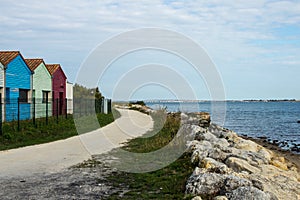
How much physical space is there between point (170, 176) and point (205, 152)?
202 centimetres

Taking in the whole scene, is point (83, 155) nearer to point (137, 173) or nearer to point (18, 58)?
point (137, 173)

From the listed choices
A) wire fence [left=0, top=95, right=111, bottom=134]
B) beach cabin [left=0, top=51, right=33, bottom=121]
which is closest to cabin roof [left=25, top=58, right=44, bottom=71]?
beach cabin [left=0, top=51, right=33, bottom=121]

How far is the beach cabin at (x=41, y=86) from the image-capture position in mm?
26297

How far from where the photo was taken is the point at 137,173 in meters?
9.70

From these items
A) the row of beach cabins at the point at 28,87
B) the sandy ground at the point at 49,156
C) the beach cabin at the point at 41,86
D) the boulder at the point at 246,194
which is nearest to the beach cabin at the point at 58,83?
the row of beach cabins at the point at 28,87

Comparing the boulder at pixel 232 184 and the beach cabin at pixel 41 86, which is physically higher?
the beach cabin at pixel 41 86

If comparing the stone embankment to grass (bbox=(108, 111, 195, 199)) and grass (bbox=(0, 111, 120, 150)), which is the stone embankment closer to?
grass (bbox=(108, 111, 195, 199))

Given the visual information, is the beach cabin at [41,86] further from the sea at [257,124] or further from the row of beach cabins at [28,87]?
the sea at [257,124]

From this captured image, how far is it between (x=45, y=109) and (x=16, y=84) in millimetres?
3677

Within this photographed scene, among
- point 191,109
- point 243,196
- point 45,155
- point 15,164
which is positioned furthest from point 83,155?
point 191,109

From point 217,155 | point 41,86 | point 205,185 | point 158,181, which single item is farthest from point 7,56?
point 205,185

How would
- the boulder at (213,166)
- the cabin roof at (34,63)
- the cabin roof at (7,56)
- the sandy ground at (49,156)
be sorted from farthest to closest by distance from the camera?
the cabin roof at (34,63)
the cabin roof at (7,56)
the sandy ground at (49,156)
the boulder at (213,166)

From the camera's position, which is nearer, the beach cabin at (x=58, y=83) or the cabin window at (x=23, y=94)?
the cabin window at (x=23, y=94)

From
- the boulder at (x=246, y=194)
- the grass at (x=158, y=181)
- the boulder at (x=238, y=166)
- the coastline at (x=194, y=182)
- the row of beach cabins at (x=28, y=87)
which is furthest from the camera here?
the row of beach cabins at (x=28, y=87)
